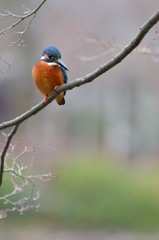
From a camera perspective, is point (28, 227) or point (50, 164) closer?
point (28, 227)

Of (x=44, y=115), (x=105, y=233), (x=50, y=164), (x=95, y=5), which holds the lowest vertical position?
(x=105, y=233)

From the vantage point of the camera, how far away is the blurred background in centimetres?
1091

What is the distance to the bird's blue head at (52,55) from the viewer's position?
3623mm

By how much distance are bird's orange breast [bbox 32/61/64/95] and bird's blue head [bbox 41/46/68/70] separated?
41mm

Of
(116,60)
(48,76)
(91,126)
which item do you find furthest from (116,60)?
(91,126)

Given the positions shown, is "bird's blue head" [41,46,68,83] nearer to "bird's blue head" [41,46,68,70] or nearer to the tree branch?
"bird's blue head" [41,46,68,70]

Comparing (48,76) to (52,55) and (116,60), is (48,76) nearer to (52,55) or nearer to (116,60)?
(52,55)

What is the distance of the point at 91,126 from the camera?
49.3ft

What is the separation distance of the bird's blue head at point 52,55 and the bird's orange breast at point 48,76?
0.04 m

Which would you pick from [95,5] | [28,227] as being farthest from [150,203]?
[95,5]

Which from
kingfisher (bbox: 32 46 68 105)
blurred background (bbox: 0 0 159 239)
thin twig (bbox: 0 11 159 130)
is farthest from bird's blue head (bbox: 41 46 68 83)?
blurred background (bbox: 0 0 159 239)

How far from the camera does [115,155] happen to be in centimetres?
1402

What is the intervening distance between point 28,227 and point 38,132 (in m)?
4.05

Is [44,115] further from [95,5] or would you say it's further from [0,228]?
[0,228]
